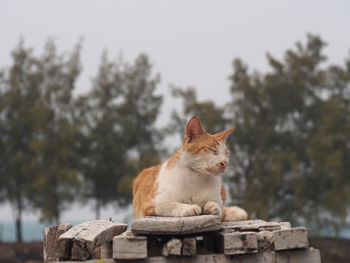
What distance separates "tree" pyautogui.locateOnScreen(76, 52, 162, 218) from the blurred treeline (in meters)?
0.05

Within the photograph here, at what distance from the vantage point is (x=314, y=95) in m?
19.7

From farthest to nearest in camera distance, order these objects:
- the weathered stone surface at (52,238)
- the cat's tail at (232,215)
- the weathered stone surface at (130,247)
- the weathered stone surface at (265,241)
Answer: the cat's tail at (232,215) < the weathered stone surface at (52,238) < the weathered stone surface at (265,241) < the weathered stone surface at (130,247)

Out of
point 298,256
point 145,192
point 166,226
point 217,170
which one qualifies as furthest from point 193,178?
point 298,256

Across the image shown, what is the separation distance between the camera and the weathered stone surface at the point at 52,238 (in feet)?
13.9

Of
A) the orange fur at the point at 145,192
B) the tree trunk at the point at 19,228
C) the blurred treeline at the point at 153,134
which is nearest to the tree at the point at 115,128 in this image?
the blurred treeline at the point at 153,134

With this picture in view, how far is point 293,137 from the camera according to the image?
19.9 meters

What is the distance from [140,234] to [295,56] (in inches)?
711

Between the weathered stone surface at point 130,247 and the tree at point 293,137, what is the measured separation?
14905 mm

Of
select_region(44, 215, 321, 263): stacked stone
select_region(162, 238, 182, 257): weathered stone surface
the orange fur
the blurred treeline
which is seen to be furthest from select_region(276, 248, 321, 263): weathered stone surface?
the blurred treeline

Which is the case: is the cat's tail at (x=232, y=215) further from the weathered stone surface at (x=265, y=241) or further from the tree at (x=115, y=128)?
the tree at (x=115, y=128)

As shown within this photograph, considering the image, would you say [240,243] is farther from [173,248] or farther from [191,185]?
[191,185]

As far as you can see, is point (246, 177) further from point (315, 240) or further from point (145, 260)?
point (145, 260)

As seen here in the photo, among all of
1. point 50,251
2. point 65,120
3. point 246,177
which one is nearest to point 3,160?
point 65,120

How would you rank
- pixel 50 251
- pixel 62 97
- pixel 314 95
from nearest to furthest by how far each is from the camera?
pixel 50 251, pixel 314 95, pixel 62 97
